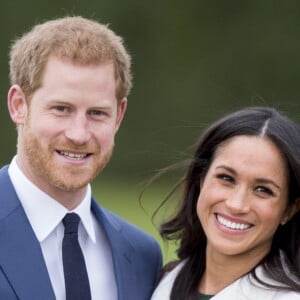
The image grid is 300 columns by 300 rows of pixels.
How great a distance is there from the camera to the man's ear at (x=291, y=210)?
4562 millimetres

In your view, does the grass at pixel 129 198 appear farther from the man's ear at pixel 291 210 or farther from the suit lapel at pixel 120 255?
the man's ear at pixel 291 210

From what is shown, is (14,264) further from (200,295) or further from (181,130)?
(181,130)

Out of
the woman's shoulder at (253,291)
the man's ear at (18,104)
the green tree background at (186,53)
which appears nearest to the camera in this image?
the woman's shoulder at (253,291)

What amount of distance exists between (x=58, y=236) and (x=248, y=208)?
788mm

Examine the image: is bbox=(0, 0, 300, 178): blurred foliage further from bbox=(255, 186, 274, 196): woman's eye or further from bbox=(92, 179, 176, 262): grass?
bbox=(255, 186, 274, 196): woman's eye

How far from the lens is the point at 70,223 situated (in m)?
4.50

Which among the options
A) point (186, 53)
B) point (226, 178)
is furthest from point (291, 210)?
point (186, 53)

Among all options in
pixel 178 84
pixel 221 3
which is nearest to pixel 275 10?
pixel 221 3

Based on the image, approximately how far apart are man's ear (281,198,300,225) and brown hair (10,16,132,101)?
868 mm

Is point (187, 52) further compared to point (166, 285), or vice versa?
point (187, 52)

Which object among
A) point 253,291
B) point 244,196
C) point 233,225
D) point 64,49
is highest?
point 64,49

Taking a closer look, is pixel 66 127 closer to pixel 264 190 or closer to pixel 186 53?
pixel 264 190

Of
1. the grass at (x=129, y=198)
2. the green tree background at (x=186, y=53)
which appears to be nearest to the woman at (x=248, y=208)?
the grass at (x=129, y=198)

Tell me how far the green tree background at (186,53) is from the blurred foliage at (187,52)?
20mm
